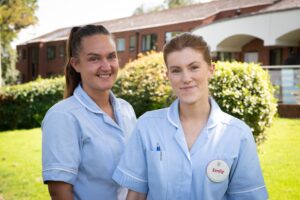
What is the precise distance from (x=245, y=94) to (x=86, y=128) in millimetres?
6024

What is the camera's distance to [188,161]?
229 cm

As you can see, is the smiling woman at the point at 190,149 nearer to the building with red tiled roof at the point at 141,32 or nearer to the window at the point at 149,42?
the building with red tiled roof at the point at 141,32

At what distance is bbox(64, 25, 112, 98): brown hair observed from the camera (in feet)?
8.79

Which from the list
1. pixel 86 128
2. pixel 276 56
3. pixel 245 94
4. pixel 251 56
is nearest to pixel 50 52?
pixel 251 56

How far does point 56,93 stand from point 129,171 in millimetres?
14454

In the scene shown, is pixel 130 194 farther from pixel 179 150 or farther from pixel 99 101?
pixel 99 101

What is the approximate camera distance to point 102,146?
253 cm

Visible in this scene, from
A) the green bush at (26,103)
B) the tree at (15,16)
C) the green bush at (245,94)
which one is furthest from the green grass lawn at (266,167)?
the tree at (15,16)

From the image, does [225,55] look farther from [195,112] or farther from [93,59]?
[195,112]

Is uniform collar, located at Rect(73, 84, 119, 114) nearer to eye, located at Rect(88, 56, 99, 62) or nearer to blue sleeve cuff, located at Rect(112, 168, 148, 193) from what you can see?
eye, located at Rect(88, 56, 99, 62)

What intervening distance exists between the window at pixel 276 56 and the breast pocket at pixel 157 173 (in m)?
19.2

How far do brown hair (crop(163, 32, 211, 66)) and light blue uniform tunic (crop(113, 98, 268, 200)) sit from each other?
37 cm

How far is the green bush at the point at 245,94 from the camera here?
7953mm

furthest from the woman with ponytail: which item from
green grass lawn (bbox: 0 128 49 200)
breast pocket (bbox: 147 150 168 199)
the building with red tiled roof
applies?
the building with red tiled roof
